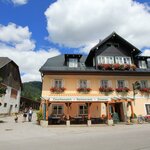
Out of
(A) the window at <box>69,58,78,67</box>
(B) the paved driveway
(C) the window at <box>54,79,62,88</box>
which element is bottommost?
(B) the paved driveway

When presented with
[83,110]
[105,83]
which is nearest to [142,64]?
[105,83]

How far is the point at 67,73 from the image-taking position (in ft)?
66.8

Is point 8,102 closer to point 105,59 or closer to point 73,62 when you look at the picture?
point 73,62

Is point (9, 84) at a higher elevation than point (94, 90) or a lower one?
higher

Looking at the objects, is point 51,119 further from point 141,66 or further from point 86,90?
point 141,66

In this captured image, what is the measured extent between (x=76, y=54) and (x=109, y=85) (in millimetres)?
5525

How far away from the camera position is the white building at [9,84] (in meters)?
29.9

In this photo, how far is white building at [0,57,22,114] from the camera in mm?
29917

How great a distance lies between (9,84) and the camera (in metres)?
32.4

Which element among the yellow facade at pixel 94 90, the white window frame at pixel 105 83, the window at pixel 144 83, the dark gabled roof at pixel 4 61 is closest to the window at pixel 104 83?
the white window frame at pixel 105 83

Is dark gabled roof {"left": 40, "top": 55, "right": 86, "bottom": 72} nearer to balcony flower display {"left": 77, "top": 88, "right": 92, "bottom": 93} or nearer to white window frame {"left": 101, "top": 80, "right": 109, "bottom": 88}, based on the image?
balcony flower display {"left": 77, "top": 88, "right": 92, "bottom": 93}

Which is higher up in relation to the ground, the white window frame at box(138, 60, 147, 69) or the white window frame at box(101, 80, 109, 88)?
the white window frame at box(138, 60, 147, 69)

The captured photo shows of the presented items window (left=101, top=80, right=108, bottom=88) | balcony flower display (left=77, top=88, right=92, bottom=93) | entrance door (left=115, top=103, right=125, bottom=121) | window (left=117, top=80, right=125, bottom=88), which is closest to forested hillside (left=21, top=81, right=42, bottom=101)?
balcony flower display (left=77, top=88, right=92, bottom=93)

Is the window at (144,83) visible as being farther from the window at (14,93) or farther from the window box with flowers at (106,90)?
the window at (14,93)
